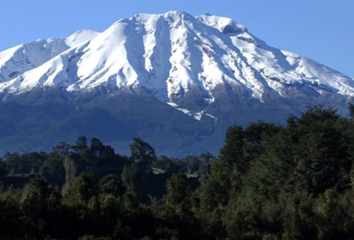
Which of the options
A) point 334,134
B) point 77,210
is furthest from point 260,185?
point 77,210

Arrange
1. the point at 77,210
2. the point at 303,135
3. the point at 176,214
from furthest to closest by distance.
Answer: the point at 303,135 < the point at 176,214 < the point at 77,210

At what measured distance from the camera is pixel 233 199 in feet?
177

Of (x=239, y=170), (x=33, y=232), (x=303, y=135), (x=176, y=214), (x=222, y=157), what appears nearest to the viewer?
(x=33, y=232)

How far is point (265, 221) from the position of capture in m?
38.1

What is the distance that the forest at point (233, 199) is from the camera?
30.8 meters

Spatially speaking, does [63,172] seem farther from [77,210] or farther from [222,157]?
[77,210]

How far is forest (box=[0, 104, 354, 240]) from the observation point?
30.8m

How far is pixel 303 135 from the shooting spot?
2052 inches

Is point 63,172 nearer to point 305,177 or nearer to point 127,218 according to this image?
point 305,177

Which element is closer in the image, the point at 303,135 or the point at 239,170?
the point at 303,135

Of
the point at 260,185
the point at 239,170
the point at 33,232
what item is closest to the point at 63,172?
the point at 239,170

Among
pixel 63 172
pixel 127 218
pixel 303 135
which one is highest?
pixel 303 135

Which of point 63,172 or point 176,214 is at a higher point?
point 176,214

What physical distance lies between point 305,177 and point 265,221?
400 inches
